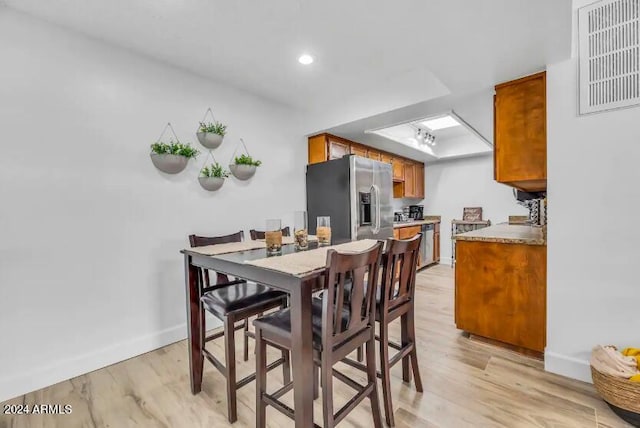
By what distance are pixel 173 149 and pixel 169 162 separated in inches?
4.6

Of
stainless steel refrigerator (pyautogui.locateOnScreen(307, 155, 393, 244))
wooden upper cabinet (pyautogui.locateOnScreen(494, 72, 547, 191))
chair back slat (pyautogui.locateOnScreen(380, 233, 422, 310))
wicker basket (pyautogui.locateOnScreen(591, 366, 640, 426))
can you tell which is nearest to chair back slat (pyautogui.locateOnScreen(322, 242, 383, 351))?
chair back slat (pyautogui.locateOnScreen(380, 233, 422, 310))

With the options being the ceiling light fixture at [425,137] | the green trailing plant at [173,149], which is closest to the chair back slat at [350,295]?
the green trailing plant at [173,149]

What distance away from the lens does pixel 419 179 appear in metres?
5.83

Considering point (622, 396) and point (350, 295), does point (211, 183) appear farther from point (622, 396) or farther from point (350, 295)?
point (622, 396)

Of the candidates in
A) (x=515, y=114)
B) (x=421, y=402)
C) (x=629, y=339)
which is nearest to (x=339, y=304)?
(x=421, y=402)

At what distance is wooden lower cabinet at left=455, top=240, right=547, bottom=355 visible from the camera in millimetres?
2070

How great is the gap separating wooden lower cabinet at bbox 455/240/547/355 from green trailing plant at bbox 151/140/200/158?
2.48 m

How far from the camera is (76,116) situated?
6.63 feet

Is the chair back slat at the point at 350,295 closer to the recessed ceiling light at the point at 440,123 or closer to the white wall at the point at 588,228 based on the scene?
the white wall at the point at 588,228

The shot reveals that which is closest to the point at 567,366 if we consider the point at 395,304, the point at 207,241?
the point at 395,304

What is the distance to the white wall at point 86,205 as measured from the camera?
5.92 ft

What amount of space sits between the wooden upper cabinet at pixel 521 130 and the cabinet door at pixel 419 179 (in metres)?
Answer: 3.51

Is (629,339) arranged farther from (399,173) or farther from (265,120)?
(399,173)

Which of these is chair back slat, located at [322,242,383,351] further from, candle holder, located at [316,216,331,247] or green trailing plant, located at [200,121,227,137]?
green trailing plant, located at [200,121,227,137]
